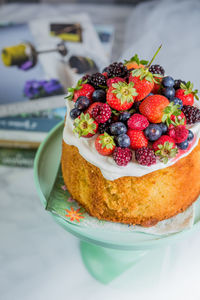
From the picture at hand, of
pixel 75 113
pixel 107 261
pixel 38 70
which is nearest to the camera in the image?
pixel 75 113

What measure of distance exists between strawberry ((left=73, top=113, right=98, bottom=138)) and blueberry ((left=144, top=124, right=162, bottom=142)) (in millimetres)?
155

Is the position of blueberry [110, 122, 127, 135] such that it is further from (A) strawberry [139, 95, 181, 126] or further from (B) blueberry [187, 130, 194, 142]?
(B) blueberry [187, 130, 194, 142]

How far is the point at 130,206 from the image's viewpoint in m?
1.06

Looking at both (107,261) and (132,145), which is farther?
(107,261)

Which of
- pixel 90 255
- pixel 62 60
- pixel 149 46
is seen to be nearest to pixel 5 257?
pixel 90 255

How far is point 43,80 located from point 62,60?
0.63 ft

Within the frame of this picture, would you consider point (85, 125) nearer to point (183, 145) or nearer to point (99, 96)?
point (99, 96)

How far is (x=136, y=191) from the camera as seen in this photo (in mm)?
1033

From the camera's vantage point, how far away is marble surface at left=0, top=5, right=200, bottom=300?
130cm

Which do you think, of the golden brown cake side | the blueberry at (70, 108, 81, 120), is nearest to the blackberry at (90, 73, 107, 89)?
the blueberry at (70, 108, 81, 120)

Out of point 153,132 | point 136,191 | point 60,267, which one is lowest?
point 60,267

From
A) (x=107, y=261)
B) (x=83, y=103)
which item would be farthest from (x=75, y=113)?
(x=107, y=261)

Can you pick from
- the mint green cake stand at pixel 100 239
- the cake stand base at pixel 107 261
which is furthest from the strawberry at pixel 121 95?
the cake stand base at pixel 107 261

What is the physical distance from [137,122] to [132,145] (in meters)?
0.07
